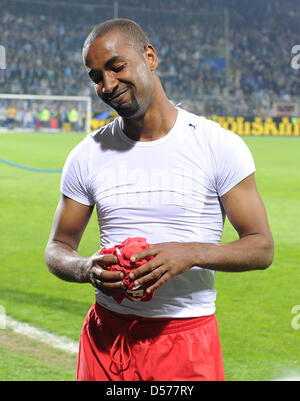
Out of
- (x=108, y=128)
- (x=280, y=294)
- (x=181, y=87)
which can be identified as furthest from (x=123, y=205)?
(x=181, y=87)

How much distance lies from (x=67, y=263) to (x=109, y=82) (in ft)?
1.78

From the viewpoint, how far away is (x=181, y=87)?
3925cm

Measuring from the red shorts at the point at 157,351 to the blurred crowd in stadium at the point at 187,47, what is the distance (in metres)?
33.9

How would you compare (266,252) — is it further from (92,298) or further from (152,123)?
(92,298)

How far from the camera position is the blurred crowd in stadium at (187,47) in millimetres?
38062

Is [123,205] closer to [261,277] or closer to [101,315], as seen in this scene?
[101,315]

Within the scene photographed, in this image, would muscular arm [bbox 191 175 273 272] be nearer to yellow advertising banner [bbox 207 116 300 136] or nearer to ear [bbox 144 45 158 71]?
ear [bbox 144 45 158 71]

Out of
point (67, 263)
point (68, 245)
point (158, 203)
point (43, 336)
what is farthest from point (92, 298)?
point (158, 203)

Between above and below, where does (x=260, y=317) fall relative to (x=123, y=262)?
below

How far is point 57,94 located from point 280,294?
1187 inches

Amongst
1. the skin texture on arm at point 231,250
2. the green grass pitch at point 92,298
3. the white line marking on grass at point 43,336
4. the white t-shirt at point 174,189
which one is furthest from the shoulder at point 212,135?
the white line marking on grass at point 43,336

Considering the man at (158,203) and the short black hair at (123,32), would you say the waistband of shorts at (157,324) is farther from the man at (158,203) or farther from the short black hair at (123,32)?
the short black hair at (123,32)

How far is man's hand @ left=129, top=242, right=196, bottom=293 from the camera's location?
6.14 ft

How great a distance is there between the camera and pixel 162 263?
74.3 inches
